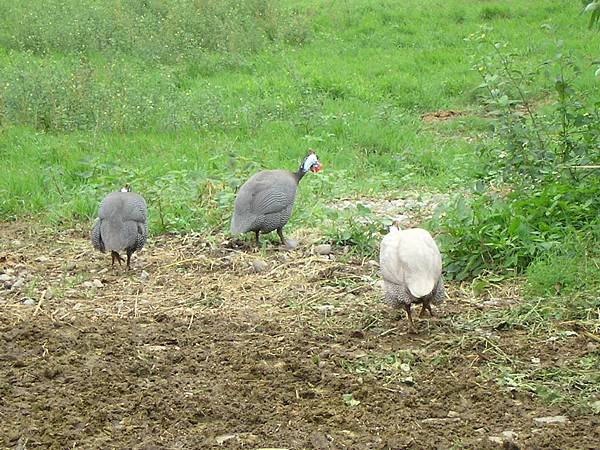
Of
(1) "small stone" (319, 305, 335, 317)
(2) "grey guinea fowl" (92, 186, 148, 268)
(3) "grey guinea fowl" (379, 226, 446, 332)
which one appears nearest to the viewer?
(3) "grey guinea fowl" (379, 226, 446, 332)

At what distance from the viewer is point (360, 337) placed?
5320 millimetres

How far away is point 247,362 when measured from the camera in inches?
195

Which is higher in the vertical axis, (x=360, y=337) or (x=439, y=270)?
(x=439, y=270)

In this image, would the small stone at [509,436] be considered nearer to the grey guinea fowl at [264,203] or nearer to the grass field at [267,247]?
the grass field at [267,247]

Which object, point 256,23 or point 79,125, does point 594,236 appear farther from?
point 256,23

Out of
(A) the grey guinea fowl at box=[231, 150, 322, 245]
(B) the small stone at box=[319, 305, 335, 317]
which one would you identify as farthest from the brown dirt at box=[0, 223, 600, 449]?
(A) the grey guinea fowl at box=[231, 150, 322, 245]

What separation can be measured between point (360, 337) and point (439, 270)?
561mm

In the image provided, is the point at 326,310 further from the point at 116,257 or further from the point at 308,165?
the point at 308,165

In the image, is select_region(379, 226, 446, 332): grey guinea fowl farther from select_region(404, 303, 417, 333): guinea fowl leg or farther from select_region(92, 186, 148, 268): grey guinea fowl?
select_region(92, 186, 148, 268): grey guinea fowl

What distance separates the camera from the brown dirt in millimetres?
4152

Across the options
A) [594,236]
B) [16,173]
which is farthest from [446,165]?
[16,173]

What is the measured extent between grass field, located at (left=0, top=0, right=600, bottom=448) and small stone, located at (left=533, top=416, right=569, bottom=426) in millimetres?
72

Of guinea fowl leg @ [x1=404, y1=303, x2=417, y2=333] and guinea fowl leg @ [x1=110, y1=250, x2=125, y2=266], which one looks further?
guinea fowl leg @ [x1=110, y1=250, x2=125, y2=266]

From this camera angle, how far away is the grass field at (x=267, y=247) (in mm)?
4426
